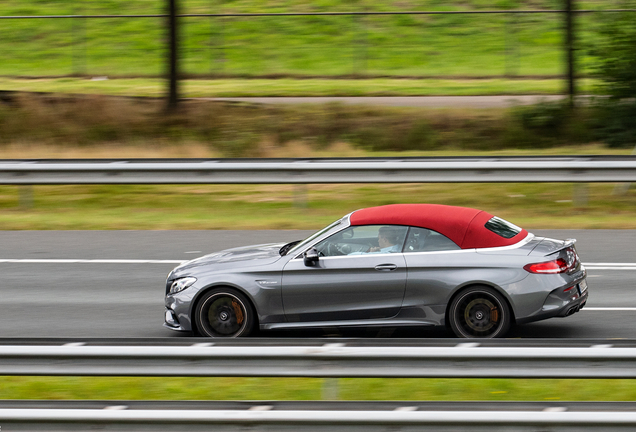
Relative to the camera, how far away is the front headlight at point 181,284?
8226 mm

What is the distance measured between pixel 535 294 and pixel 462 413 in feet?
9.86

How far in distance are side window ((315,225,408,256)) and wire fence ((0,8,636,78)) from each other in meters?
20.9

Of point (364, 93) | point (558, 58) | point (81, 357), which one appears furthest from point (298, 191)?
point (558, 58)

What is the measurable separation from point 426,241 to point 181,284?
238 cm

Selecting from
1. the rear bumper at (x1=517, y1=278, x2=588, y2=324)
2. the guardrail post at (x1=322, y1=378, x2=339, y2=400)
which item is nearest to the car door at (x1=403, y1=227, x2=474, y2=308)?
the rear bumper at (x1=517, y1=278, x2=588, y2=324)

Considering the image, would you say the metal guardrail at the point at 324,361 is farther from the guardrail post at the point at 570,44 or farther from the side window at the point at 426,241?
the guardrail post at the point at 570,44

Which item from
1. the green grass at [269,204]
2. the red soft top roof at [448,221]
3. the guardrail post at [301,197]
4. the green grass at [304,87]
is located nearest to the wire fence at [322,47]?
the green grass at [304,87]

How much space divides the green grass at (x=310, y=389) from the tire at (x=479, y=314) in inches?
36.9

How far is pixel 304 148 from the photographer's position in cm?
2072

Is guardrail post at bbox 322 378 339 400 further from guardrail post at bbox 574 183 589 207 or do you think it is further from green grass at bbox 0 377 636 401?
guardrail post at bbox 574 183 589 207

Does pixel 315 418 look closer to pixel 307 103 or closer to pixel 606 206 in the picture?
pixel 606 206

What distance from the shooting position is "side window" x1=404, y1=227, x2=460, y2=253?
314 inches

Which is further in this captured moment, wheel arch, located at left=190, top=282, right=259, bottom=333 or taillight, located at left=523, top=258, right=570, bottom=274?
wheel arch, located at left=190, top=282, right=259, bottom=333

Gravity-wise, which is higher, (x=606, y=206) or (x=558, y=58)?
(x=558, y=58)
